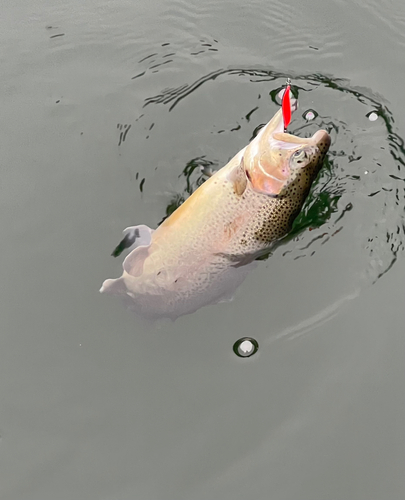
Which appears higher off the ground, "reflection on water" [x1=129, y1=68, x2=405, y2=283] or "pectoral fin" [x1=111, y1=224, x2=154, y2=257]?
"reflection on water" [x1=129, y1=68, x2=405, y2=283]

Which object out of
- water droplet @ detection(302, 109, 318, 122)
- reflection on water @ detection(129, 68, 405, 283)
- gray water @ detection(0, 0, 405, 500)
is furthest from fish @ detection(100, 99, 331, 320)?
water droplet @ detection(302, 109, 318, 122)

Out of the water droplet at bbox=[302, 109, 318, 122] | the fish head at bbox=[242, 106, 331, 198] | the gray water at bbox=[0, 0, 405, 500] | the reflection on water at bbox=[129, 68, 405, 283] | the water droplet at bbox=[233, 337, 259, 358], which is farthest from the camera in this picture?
the water droplet at bbox=[302, 109, 318, 122]

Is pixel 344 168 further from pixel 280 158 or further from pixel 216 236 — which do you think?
pixel 216 236

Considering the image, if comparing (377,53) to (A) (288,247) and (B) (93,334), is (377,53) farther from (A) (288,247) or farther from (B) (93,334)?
(B) (93,334)

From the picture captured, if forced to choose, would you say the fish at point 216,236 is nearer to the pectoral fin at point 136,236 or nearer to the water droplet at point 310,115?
the pectoral fin at point 136,236

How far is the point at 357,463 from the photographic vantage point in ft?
10.3

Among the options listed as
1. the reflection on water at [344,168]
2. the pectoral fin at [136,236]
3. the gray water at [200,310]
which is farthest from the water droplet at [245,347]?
the pectoral fin at [136,236]

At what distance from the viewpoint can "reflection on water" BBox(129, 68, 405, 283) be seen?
12.1 feet

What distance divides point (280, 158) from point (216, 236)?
2.26 feet

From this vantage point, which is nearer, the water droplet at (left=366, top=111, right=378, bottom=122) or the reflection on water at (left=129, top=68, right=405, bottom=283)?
the reflection on water at (left=129, top=68, right=405, bottom=283)

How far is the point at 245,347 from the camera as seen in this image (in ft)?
11.4

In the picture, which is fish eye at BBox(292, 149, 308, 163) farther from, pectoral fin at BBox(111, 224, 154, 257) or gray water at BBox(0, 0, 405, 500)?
pectoral fin at BBox(111, 224, 154, 257)

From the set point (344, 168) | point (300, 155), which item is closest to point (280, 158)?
point (300, 155)

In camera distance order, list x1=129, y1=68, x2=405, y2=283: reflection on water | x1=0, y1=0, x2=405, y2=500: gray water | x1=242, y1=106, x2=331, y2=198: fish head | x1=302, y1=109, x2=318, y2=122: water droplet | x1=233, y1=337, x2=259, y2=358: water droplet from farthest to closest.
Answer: x1=302, y1=109, x2=318, y2=122: water droplet, x1=129, y1=68, x2=405, y2=283: reflection on water, x1=233, y1=337, x2=259, y2=358: water droplet, x1=0, y1=0, x2=405, y2=500: gray water, x1=242, y1=106, x2=331, y2=198: fish head
